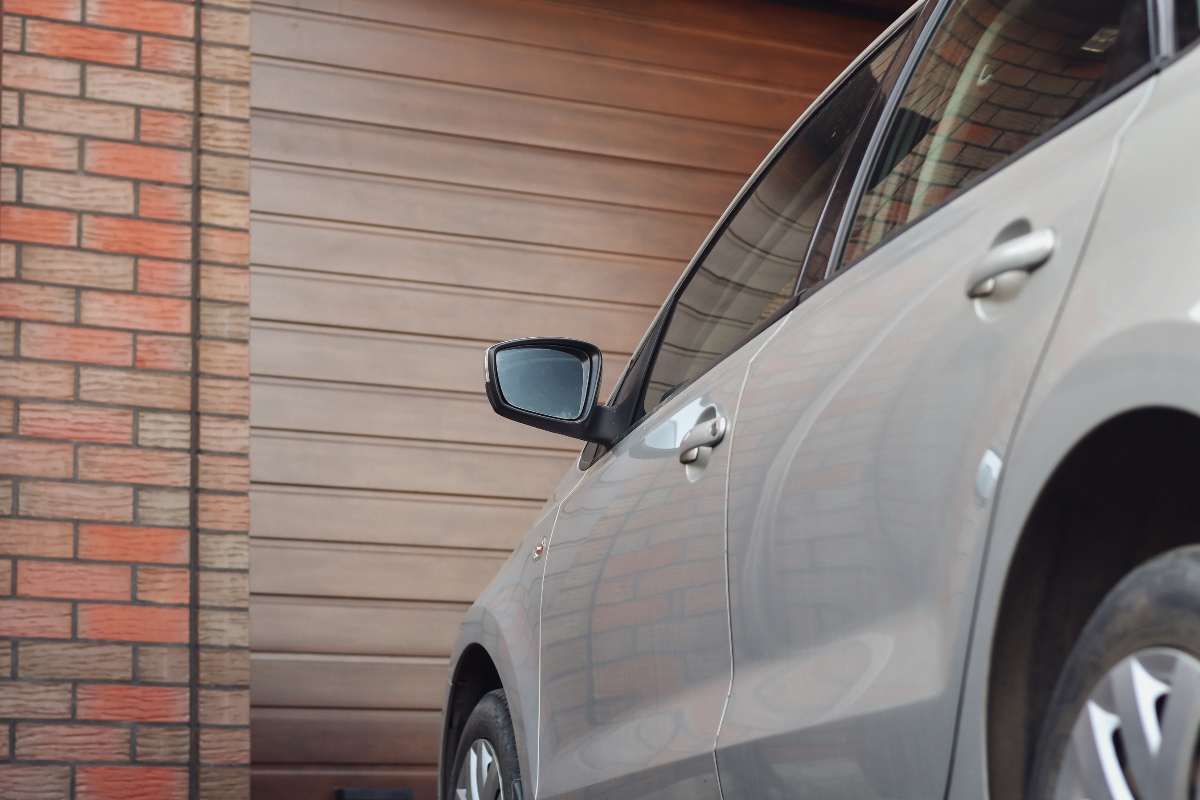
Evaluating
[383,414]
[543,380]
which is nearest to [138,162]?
[383,414]

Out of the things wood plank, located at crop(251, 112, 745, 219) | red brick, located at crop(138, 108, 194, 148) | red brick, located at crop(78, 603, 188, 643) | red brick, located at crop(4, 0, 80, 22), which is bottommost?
red brick, located at crop(78, 603, 188, 643)

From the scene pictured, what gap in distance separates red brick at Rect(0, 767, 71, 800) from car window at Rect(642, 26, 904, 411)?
2.26 metres

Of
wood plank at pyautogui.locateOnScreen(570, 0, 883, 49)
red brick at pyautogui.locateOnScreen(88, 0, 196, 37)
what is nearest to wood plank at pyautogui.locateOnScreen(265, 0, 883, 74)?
wood plank at pyautogui.locateOnScreen(570, 0, 883, 49)

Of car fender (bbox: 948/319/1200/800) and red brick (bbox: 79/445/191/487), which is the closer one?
car fender (bbox: 948/319/1200/800)

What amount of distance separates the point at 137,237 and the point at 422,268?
1.04 m

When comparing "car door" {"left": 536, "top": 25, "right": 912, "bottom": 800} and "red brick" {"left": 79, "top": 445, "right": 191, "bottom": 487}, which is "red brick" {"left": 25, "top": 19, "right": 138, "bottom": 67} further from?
"car door" {"left": 536, "top": 25, "right": 912, "bottom": 800}

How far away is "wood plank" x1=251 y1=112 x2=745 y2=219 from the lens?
14.8 ft

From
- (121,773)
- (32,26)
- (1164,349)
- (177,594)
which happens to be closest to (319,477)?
(177,594)

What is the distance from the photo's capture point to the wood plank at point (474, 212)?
4.47 m

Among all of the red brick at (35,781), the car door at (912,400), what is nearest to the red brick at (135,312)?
the red brick at (35,781)

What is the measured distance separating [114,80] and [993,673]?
356 cm

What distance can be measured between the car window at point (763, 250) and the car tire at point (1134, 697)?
0.78 m

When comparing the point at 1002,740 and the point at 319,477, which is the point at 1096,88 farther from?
the point at 319,477

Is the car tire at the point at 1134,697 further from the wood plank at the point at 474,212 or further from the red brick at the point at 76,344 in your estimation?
the wood plank at the point at 474,212
